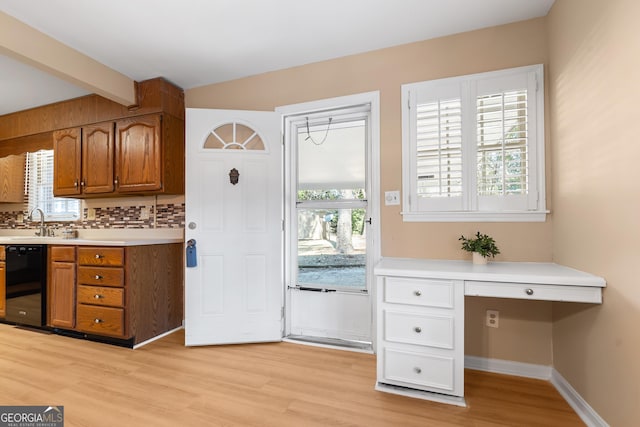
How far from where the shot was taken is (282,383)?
1985 millimetres

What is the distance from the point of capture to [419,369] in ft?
5.95

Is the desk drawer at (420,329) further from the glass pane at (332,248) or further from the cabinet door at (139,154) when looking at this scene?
the cabinet door at (139,154)

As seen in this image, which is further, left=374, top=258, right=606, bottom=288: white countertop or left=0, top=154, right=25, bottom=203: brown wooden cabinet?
left=0, top=154, right=25, bottom=203: brown wooden cabinet

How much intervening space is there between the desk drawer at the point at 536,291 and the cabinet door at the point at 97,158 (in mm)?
3361

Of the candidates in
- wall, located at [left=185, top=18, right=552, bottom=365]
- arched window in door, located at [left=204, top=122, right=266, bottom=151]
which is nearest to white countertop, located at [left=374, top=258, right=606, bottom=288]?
wall, located at [left=185, top=18, right=552, bottom=365]

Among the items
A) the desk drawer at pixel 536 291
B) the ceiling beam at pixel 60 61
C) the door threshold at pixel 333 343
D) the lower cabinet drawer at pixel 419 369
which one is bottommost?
the door threshold at pixel 333 343

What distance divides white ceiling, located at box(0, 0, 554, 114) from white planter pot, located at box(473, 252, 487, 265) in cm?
163

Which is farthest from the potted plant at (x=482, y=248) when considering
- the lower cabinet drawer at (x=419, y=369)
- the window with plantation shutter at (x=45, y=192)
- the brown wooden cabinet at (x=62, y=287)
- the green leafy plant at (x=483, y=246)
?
the window with plantation shutter at (x=45, y=192)

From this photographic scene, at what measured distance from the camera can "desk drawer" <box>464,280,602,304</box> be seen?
1.53m

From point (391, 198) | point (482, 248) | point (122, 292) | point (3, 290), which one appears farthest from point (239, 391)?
point (3, 290)

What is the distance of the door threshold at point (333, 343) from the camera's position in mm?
2508

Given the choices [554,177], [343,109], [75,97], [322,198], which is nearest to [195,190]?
[322,198]

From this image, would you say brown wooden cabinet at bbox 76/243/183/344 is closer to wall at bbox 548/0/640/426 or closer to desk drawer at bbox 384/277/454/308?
desk drawer at bbox 384/277/454/308

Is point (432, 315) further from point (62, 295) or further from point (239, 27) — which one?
point (62, 295)
